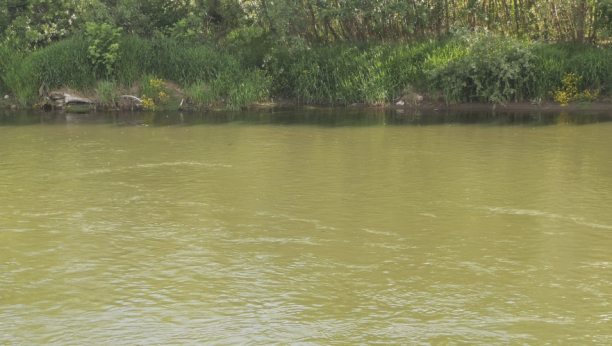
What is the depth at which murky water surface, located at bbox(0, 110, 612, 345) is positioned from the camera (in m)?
4.82

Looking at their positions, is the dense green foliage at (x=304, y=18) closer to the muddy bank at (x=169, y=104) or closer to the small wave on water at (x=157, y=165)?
the muddy bank at (x=169, y=104)

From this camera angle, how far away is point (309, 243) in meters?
6.54

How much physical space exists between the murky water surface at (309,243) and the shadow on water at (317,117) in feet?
9.94

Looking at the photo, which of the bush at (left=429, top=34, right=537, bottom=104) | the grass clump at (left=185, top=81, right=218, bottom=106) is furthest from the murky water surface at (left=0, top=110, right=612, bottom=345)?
the grass clump at (left=185, top=81, right=218, bottom=106)

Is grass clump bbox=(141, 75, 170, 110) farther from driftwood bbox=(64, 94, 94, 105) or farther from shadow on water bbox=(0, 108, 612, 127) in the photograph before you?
driftwood bbox=(64, 94, 94, 105)

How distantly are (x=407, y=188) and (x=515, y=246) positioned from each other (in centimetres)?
239

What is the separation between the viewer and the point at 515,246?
6.39 meters

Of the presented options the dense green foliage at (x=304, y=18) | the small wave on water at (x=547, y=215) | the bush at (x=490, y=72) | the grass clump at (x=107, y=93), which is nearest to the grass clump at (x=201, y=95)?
the grass clump at (x=107, y=93)

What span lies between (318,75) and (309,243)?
13317mm

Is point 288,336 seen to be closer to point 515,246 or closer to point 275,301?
point 275,301

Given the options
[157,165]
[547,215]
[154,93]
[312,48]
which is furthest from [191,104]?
[547,215]

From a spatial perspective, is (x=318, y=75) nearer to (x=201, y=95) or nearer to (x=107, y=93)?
(x=201, y=95)

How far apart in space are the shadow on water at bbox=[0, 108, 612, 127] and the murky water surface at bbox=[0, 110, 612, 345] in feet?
9.94

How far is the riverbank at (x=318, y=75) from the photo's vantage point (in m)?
17.2
